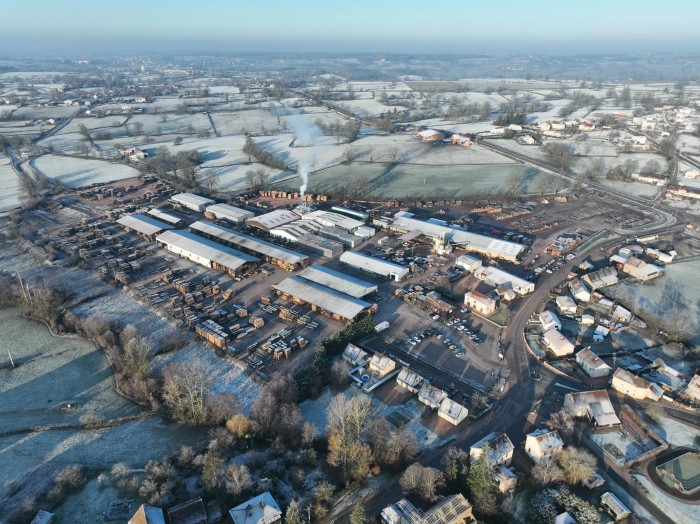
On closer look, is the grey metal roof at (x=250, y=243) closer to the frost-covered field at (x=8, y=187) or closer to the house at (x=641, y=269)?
the frost-covered field at (x=8, y=187)

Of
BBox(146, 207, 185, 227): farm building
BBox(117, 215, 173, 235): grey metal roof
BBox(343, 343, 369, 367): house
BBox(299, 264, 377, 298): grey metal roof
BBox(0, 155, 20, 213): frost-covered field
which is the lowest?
BBox(0, 155, 20, 213): frost-covered field

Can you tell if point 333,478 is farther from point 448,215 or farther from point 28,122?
point 28,122

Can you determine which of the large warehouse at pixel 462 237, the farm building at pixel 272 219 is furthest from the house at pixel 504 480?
the farm building at pixel 272 219

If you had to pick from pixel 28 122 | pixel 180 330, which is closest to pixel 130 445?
pixel 180 330

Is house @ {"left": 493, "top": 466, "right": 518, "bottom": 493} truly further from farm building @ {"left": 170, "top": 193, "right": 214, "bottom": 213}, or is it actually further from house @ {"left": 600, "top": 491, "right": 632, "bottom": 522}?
farm building @ {"left": 170, "top": 193, "right": 214, "bottom": 213}

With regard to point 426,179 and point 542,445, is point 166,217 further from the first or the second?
point 542,445

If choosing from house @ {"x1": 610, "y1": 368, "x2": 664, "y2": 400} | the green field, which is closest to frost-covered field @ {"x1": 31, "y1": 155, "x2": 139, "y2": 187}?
the green field
